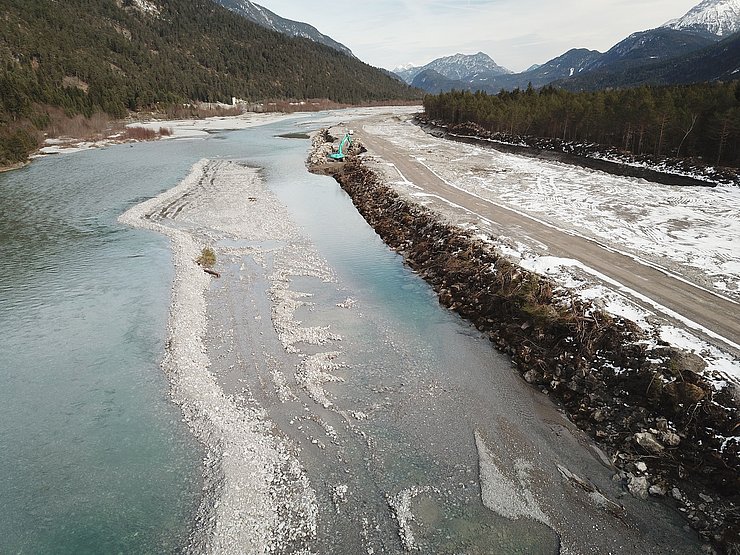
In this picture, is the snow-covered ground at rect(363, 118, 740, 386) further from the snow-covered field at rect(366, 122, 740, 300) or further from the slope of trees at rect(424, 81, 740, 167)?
the slope of trees at rect(424, 81, 740, 167)

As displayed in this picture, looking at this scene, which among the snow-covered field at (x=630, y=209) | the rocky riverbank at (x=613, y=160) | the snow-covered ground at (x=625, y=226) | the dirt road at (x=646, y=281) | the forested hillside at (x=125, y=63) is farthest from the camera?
the forested hillside at (x=125, y=63)

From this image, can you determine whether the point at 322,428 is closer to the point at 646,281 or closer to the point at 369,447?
the point at 369,447

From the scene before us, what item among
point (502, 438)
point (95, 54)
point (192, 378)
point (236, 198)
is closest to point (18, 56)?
point (95, 54)

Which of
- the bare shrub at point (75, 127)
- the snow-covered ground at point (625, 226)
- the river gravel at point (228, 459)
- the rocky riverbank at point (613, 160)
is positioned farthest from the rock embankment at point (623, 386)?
the bare shrub at point (75, 127)

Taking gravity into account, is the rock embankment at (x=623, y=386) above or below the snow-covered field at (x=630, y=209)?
below

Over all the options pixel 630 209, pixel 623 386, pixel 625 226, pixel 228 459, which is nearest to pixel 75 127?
pixel 630 209

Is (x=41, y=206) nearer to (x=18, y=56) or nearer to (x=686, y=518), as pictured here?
(x=686, y=518)

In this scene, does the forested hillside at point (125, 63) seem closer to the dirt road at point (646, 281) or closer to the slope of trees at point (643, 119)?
the dirt road at point (646, 281)
